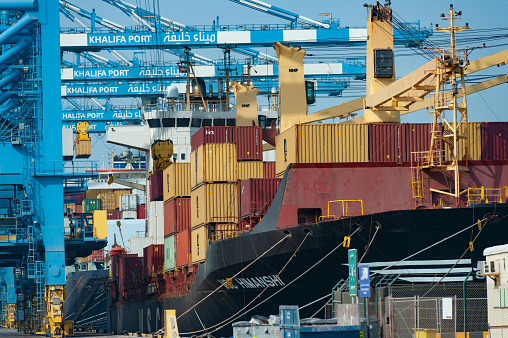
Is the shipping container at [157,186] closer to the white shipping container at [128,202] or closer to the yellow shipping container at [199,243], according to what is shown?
the yellow shipping container at [199,243]

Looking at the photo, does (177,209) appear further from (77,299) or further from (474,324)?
(77,299)

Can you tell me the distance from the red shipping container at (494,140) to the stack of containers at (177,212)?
1424 centimetres

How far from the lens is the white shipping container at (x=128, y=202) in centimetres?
7094

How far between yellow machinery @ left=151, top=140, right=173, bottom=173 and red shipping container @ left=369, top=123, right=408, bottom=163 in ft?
68.3

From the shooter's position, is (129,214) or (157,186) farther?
(129,214)

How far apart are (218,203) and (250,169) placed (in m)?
2.28

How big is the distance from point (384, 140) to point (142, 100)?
50056 mm

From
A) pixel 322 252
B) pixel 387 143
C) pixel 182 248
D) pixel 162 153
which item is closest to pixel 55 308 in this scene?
pixel 182 248

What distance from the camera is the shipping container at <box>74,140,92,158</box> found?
4522cm

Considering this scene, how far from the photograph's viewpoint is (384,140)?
29.0 meters

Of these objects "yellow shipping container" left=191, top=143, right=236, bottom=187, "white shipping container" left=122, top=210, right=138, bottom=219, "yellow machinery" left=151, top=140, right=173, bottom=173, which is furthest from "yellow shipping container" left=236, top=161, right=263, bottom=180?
"white shipping container" left=122, top=210, right=138, bottom=219

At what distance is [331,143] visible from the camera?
2911 cm

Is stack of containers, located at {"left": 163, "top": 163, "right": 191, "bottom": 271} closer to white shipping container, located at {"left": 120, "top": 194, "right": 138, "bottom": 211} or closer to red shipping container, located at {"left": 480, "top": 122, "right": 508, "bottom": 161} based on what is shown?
red shipping container, located at {"left": 480, "top": 122, "right": 508, "bottom": 161}

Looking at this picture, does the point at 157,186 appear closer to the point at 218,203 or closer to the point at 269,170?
the point at 269,170
